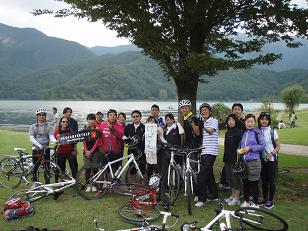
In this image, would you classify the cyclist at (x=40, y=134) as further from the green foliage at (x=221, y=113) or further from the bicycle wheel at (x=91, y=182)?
the green foliage at (x=221, y=113)

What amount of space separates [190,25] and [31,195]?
6.70 meters

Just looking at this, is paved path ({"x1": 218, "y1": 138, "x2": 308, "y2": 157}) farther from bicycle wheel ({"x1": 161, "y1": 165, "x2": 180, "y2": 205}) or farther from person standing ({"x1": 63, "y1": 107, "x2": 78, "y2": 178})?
person standing ({"x1": 63, "y1": 107, "x2": 78, "y2": 178})

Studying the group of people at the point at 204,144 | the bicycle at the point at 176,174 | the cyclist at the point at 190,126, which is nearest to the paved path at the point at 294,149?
the group of people at the point at 204,144

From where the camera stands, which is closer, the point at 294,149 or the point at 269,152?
the point at 269,152

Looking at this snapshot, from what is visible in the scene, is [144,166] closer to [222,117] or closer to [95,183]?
[95,183]

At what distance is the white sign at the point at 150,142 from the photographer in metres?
9.23

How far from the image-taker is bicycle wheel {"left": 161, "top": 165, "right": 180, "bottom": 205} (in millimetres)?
8344

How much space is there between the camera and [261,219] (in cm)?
656

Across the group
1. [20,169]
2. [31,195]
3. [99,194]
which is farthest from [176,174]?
[20,169]

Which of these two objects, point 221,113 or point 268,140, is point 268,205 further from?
point 221,113

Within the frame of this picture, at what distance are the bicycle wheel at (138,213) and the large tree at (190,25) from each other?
4417mm

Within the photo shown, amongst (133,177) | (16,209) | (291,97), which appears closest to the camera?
(16,209)

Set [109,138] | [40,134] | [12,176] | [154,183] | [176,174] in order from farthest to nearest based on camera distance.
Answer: [12,176] < [40,134] < [109,138] < [154,183] < [176,174]

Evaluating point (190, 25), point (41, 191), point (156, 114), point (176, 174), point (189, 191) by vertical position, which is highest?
point (190, 25)
